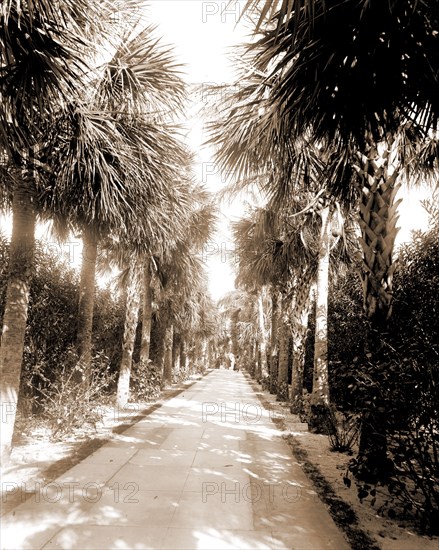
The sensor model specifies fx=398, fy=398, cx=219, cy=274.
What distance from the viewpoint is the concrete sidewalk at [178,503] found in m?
3.51

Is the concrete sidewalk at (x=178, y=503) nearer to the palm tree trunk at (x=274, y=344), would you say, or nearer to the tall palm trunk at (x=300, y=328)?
the tall palm trunk at (x=300, y=328)

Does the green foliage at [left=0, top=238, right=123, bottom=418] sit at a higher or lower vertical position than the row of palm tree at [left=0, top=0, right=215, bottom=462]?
lower

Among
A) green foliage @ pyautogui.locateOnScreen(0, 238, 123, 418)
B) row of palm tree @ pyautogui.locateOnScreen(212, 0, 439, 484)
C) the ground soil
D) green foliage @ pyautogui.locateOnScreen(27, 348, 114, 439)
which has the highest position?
row of palm tree @ pyautogui.locateOnScreen(212, 0, 439, 484)

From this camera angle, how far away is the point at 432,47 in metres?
3.23

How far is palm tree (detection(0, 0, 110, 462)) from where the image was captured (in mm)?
3660

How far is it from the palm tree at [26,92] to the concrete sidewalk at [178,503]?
1.45m

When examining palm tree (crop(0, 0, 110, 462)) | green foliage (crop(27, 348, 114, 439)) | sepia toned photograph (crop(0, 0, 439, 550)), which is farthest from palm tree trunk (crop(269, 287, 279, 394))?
palm tree (crop(0, 0, 110, 462))

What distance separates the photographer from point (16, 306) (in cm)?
553

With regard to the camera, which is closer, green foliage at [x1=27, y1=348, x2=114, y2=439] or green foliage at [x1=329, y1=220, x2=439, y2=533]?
green foliage at [x1=329, y1=220, x2=439, y2=533]

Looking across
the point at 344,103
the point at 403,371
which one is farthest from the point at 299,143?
the point at 403,371

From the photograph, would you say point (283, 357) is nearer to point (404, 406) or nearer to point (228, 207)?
point (228, 207)

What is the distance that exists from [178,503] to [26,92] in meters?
4.60

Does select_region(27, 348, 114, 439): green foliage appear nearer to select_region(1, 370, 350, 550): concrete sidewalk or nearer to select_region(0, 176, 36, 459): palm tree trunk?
select_region(1, 370, 350, 550): concrete sidewalk

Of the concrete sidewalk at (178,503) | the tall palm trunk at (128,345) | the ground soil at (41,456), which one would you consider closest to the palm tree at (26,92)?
the ground soil at (41,456)
